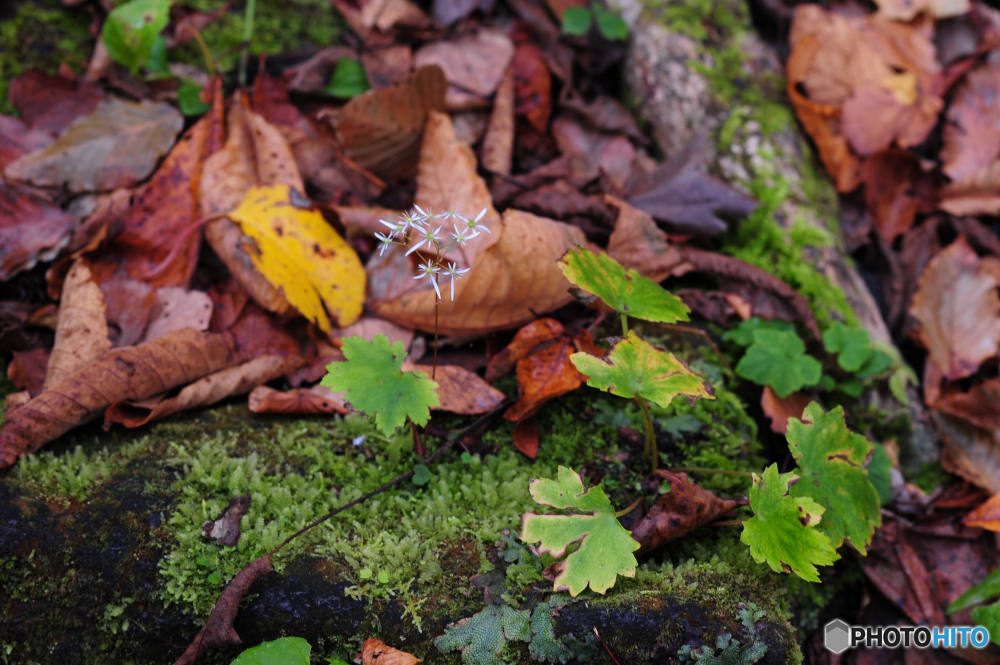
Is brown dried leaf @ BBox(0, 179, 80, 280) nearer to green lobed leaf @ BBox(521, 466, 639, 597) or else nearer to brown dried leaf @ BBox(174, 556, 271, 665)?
brown dried leaf @ BBox(174, 556, 271, 665)

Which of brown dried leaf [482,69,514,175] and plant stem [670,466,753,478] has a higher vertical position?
brown dried leaf [482,69,514,175]

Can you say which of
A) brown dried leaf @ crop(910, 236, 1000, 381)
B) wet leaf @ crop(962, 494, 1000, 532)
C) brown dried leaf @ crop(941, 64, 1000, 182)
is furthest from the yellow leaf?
brown dried leaf @ crop(941, 64, 1000, 182)

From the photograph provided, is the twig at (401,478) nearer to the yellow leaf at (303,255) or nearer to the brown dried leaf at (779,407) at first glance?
the yellow leaf at (303,255)

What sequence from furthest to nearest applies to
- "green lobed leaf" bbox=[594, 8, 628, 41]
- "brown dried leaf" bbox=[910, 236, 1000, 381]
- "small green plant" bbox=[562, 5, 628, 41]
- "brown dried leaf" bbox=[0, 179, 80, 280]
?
"green lobed leaf" bbox=[594, 8, 628, 41], "small green plant" bbox=[562, 5, 628, 41], "brown dried leaf" bbox=[910, 236, 1000, 381], "brown dried leaf" bbox=[0, 179, 80, 280]

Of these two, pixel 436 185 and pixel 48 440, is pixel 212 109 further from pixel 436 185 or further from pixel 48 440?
pixel 48 440

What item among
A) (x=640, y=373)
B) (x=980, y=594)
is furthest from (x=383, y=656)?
(x=980, y=594)

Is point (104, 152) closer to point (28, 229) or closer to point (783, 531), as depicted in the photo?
point (28, 229)

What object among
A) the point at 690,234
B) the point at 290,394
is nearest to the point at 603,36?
the point at 690,234
